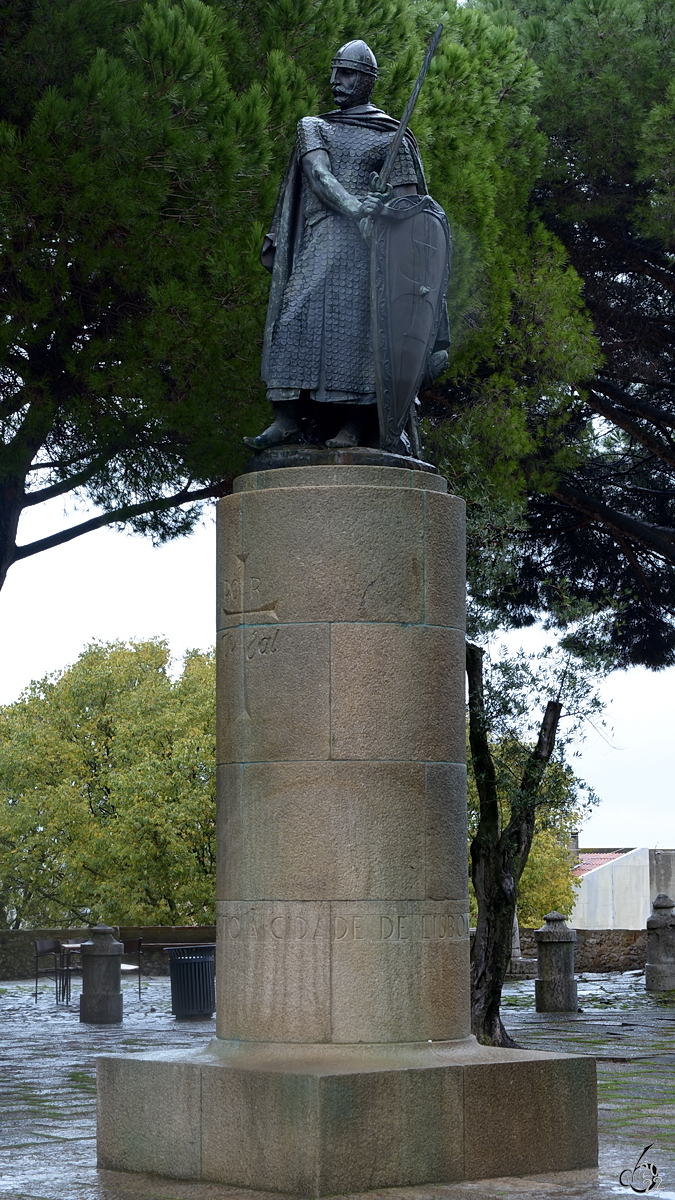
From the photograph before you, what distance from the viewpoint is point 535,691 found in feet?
43.6

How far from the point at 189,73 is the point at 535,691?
215 inches

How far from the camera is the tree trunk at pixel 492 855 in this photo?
1201 centimetres

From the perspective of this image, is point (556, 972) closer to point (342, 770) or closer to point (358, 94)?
point (342, 770)

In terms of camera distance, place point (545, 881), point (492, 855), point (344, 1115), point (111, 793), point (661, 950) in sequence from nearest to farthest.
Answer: point (344, 1115), point (492, 855), point (661, 950), point (111, 793), point (545, 881)

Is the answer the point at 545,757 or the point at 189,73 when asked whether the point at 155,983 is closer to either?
the point at 545,757

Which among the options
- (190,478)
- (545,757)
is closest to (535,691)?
(545,757)

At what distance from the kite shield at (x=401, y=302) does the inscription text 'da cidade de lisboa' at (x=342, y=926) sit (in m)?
1.88

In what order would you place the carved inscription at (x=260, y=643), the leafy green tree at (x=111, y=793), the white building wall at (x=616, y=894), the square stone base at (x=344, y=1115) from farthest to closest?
the white building wall at (x=616, y=894) < the leafy green tree at (x=111, y=793) < the carved inscription at (x=260, y=643) < the square stone base at (x=344, y=1115)

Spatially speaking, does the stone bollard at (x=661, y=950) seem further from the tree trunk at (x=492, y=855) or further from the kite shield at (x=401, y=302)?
the kite shield at (x=401, y=302)

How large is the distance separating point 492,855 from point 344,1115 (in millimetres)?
7121

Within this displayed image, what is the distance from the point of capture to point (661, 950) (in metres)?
20.8

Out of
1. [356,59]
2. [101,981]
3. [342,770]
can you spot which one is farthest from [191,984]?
[356,59]

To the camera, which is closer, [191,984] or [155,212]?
[155,212]

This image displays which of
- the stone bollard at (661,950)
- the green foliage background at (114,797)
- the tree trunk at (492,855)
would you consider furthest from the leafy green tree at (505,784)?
the green foliage background at (114,797)
